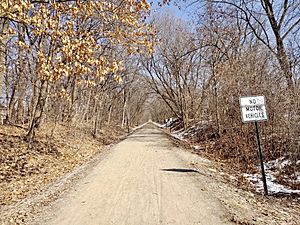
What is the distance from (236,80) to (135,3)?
7.60 meters

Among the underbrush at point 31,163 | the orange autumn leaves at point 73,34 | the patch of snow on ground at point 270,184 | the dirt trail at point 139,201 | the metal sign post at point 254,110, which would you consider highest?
the orange autumn leaves at point 73,34

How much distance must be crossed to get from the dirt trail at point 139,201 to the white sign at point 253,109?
2.19 meters

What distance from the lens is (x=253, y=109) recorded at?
23.4 feet

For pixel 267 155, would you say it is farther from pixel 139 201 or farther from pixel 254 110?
pixel 139 201

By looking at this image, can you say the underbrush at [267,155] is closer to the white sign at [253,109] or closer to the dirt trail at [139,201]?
the white sign at [253,109]

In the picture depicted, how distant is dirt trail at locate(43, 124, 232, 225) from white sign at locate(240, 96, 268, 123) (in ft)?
7.19

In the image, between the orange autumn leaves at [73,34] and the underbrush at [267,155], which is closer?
the orange autumn leaves at [73,34]

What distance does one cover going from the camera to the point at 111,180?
813cm

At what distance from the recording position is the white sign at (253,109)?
7.07 meters

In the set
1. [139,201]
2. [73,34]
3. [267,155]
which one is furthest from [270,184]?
[73,34]

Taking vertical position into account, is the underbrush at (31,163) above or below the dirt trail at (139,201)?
above

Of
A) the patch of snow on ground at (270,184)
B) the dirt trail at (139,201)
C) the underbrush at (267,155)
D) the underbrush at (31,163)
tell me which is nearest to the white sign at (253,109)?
the patch of snow on ground at (270,184)

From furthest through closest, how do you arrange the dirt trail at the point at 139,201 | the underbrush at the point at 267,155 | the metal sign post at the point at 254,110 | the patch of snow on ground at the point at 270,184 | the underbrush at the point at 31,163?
the underbrush at the point at 267,155, the underbrush at the point at 31,163, the patch of snow on ground at the point at 270,184, the metal sign post at the point at 254,110, the dirt trail at the point at 139,201

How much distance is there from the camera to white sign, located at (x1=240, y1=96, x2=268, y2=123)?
7.07 meters
